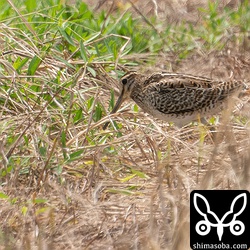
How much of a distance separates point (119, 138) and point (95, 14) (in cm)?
357

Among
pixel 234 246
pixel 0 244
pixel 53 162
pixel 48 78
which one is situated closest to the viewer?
pixel 234 246

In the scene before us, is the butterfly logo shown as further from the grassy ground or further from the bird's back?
the bird's back

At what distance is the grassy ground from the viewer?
18.0 feet

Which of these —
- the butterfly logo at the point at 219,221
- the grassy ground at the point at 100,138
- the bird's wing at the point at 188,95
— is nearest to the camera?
the butterfly logo at the point at 219,221

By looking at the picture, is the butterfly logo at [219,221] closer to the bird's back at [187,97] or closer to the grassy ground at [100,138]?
the grassy ground at [100,138]

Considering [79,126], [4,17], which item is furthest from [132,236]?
[4,17]

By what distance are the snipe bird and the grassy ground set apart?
0.35ft

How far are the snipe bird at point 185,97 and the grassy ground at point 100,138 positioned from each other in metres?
0.11

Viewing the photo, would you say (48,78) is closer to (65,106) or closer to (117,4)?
(65,106)

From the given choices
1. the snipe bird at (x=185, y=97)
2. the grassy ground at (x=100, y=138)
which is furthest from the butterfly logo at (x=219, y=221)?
the snipe bird at (x=185, y=97)

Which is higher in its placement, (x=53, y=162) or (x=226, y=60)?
(x=226, y=60)

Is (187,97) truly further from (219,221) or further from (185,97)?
(219,221)

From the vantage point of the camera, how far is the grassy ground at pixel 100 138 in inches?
215

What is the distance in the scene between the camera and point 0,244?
213 inches
